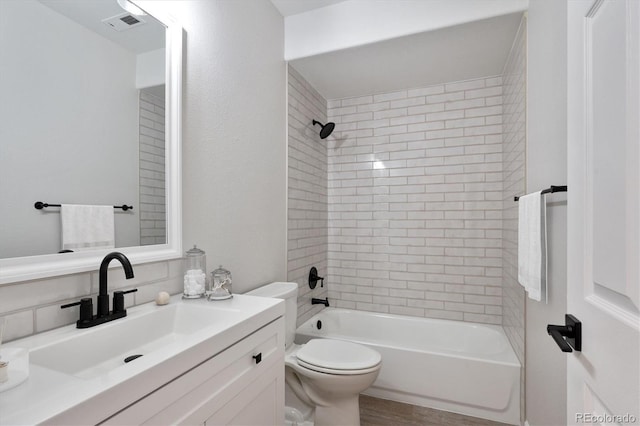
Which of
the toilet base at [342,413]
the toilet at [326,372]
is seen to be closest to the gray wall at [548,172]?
the toilet at [326,372]

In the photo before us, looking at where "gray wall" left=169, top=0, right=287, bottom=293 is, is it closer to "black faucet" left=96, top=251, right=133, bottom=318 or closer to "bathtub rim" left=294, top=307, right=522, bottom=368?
"black faucet" left=96, top=251, right=133, bottom=318

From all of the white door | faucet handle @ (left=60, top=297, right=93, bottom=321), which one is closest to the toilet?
faucet handle @ (left=60, top=297, right=93, bottom=321)

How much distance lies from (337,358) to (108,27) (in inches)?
80.1

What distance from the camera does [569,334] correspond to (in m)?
0.77

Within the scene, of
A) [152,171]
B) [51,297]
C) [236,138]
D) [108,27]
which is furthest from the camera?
[236,138]

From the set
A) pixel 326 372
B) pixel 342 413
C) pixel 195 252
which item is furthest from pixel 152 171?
pixel 342 413

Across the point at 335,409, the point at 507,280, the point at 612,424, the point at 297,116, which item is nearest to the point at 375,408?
the point at 335,409

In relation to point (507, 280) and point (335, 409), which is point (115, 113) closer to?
point (335, 409)

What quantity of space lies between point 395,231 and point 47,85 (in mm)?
2676

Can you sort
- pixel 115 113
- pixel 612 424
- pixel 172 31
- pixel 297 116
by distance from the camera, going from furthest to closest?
pixel 297 116, pixel 172 31, pixel 115 113, pixel 612 424

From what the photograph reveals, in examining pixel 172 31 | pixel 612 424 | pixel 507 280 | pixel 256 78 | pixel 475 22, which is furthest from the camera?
pixel 507 280

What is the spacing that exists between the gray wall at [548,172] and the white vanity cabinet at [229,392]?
120 cm

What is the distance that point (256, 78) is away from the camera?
2.15 meters

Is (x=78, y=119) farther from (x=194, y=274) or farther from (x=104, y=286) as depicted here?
(x=194, y=274)
